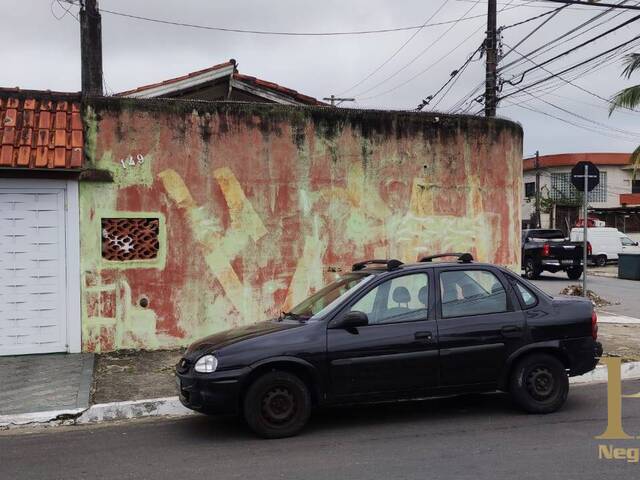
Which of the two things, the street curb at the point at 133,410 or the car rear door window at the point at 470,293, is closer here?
the car rear door window at the point at 470,293

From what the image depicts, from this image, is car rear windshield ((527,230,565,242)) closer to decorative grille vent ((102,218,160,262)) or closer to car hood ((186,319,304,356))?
decorative grille vent ((102,218,160,262))

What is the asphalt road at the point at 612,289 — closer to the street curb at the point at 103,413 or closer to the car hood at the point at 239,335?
the car hood at the point at 239,335

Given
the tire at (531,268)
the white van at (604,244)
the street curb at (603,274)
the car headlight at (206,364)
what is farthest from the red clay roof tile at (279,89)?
the white van at (604,244)

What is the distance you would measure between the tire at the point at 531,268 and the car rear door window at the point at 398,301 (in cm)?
1838

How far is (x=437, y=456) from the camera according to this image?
5270mm

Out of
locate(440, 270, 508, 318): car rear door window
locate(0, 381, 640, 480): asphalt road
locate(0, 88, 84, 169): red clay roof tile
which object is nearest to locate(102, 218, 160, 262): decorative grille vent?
locate(0, 88, 84, 169): red clay roof tile

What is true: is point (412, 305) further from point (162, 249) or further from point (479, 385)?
point (162, 249)

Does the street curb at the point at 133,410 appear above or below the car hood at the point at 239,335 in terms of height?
below

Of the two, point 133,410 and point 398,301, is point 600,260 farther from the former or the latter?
point 133,410

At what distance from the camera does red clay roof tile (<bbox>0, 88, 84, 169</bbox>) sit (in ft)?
29.5

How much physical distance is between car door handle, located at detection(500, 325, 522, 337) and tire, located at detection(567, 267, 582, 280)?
18.1 metres

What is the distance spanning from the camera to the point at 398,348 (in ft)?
20.0

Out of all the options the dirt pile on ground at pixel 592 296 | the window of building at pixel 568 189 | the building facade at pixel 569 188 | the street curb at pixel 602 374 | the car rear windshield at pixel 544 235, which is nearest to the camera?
the street curb at pixel 602 374

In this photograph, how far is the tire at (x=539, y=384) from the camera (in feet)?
21.0
